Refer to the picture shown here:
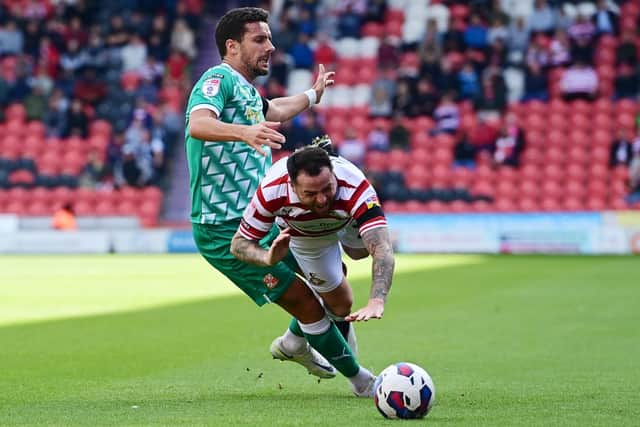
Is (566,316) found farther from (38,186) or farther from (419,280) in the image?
(38,186)

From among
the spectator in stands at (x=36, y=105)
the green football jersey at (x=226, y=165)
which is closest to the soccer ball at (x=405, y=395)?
the green football jersey at (x=226, y=165)

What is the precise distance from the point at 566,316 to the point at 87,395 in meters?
6.74

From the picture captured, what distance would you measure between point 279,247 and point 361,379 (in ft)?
4.56

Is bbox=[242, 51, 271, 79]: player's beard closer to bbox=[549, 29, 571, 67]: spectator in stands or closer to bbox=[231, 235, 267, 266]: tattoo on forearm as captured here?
bbox=[231, 235, 267, 266]: tattoo on forearm

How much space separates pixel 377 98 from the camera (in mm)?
27750

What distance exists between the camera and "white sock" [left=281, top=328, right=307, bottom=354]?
7855mm

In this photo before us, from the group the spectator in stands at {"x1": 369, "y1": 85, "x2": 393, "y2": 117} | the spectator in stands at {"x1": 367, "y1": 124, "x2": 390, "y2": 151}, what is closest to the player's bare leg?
the spectator in stands at {"x1": 367, "y1": 124, "x2": 390, "y2": 151}

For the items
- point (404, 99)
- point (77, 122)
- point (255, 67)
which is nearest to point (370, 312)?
point (255, 67)

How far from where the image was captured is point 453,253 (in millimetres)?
24422

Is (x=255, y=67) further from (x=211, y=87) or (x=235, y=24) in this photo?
(x=211, y=87)

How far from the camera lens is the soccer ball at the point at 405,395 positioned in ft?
21.1

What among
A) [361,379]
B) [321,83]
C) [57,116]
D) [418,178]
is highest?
[321,83]

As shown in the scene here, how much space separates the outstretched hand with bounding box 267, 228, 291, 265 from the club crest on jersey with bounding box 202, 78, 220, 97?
1.20 meters

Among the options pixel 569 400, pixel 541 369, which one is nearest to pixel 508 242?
→ pixel 541 369
